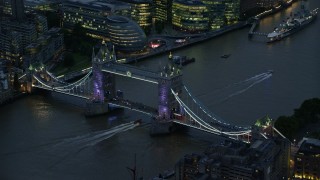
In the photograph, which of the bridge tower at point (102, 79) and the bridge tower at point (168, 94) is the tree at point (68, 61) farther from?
the bridge tower at point (168, 94)

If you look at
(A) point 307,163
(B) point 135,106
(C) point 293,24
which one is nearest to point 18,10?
(B) point 135,106

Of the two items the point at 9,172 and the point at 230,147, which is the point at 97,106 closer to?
the point at 9,172

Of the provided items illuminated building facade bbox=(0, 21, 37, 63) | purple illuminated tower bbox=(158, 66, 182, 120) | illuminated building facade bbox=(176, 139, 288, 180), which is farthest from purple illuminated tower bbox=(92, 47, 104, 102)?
illuminated building facade bbox=(176, 139, 288, 180)

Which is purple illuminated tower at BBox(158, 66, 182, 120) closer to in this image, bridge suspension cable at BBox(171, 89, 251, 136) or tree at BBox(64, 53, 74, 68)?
bridge suspension cable at BBox(171, 89, 251, 136)

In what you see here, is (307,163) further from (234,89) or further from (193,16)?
(193,16)

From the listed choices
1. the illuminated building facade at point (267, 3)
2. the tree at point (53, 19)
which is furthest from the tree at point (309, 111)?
the illuminated building facade at point (267, 3)

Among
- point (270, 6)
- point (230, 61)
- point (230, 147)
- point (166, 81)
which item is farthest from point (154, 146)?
point (270, 6)
